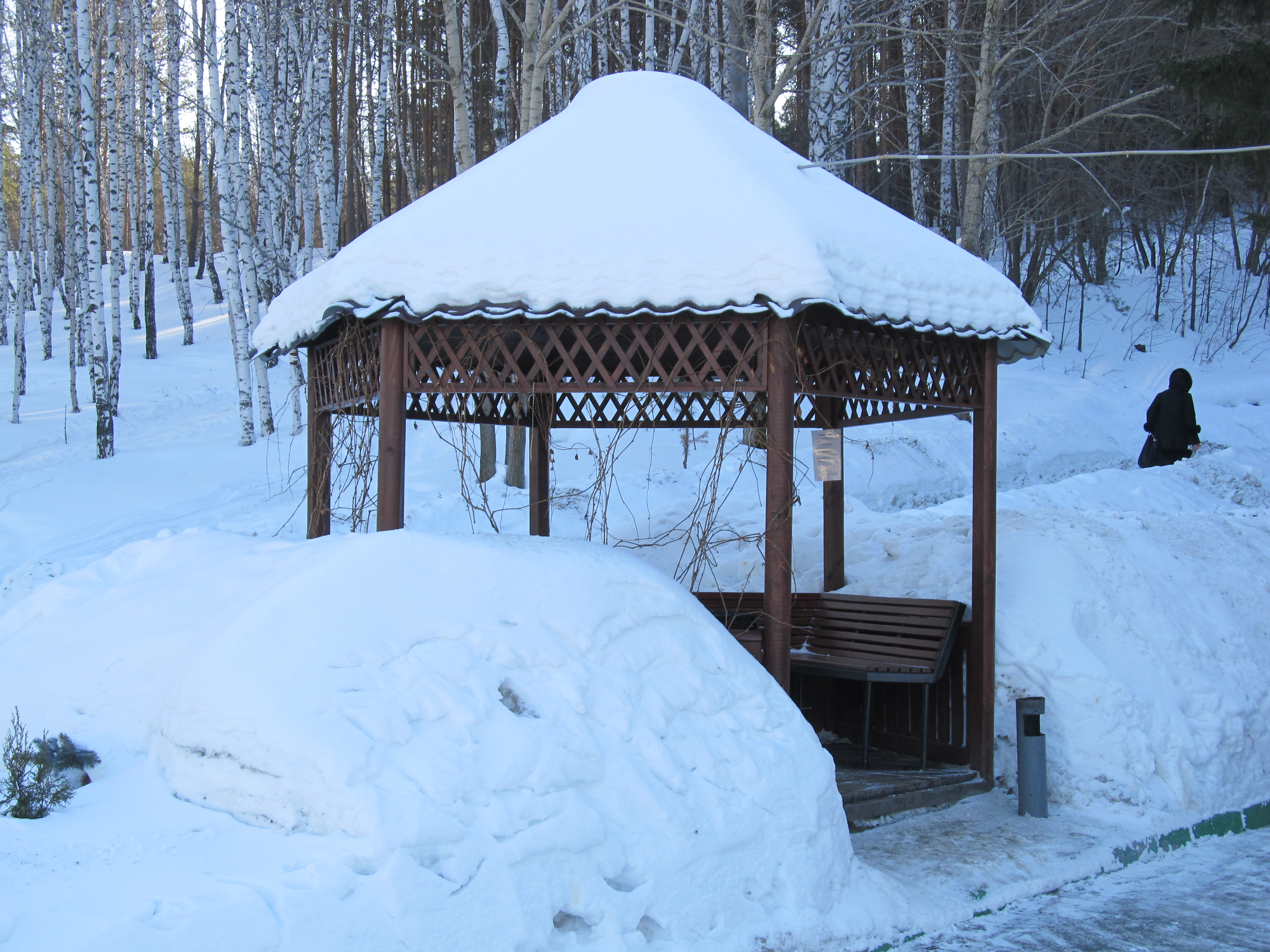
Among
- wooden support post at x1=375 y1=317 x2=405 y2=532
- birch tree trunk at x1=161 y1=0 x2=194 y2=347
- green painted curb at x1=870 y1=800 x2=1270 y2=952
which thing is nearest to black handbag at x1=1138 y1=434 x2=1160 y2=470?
green painted curb at x1=870 y1=800 x2=1270 y2=952

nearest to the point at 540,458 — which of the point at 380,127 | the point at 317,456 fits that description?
the point at 317,456

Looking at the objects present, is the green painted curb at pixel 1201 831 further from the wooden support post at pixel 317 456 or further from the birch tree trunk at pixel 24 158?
the birch tree trunk at pixel 24 158

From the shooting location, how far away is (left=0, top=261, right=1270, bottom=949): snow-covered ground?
316 centimetres

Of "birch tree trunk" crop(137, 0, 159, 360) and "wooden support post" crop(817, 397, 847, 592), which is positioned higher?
"birch tree trunk" crop(137, 0, 159, 360)

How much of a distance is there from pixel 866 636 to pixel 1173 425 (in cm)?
917

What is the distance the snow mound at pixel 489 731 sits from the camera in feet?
11.1

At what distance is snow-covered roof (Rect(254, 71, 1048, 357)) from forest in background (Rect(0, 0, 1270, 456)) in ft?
2.98

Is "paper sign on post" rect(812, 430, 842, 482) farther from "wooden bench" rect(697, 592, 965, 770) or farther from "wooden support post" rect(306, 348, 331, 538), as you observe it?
"wooden support post" rect(306, 348, 331, 538)

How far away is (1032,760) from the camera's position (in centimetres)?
580

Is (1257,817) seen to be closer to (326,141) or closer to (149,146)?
(326,141)

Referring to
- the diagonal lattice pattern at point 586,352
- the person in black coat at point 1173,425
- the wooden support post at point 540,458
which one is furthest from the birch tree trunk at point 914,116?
the diagonal lattice pattern at point 586,352

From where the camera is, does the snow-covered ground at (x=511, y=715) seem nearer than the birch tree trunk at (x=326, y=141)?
Yes

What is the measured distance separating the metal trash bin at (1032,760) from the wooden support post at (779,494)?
1.58 metres

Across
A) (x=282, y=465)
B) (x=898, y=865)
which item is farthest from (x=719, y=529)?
(x=282, y=465)
